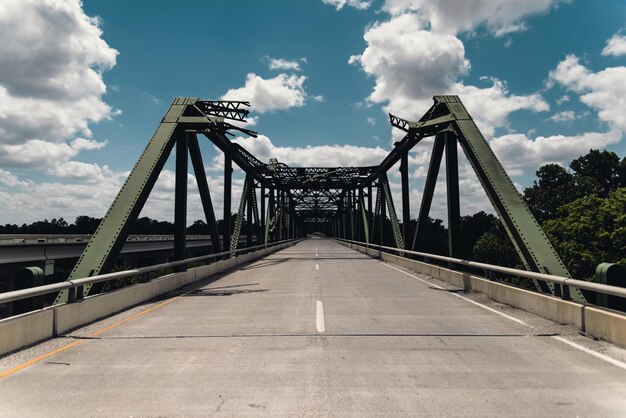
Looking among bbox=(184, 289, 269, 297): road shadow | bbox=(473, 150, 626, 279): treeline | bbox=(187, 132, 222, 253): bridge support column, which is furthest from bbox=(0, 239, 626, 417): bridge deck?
bbox=(473, 150, 626, 279): treeline

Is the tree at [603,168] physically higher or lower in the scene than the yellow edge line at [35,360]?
higher

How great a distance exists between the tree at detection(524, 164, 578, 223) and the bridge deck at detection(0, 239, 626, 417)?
51649 millimetres

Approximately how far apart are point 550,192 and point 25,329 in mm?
59937

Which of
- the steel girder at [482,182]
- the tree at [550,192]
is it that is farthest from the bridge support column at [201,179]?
the tree at [550,192]

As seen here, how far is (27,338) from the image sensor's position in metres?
6.77

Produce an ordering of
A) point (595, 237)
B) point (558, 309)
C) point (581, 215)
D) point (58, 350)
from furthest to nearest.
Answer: point (581, 215)
point (595, 237)
point (558, 309)
point (58, 350)

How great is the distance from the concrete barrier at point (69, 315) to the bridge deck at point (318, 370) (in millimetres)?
411

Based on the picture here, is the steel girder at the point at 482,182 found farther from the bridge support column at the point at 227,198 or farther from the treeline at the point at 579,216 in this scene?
the bridge support column at the point at 227,198

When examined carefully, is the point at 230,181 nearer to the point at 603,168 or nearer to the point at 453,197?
the point at 453,197

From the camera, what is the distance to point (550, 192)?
181 feet

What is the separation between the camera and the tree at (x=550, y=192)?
175ft

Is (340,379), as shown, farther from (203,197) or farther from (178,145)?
(203,197)

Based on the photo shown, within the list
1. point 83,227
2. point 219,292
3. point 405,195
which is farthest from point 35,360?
point 83,227

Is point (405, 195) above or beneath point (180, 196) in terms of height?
above
